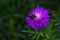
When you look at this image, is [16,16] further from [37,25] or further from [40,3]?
[37,25]

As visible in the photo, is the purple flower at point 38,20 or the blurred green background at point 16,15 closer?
the purple flower at point 38,20

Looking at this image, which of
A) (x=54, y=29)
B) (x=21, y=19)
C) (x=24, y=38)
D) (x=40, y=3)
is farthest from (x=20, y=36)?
(x=54, y=29)

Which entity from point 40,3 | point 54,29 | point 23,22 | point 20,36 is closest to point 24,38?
point 20,36

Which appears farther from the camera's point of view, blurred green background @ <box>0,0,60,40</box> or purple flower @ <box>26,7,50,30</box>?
blurred green background @ <box>0,0,60,40</box>

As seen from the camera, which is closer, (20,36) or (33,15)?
(33,15)

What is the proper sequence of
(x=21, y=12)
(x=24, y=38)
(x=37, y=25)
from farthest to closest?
(x=21, y=12)
(x=24, y=38)
(x=37, y=25)

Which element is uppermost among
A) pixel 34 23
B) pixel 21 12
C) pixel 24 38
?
pixel 21 12

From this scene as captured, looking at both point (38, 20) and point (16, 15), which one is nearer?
point (38, 20)

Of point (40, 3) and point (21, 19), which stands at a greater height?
point (40, 3)

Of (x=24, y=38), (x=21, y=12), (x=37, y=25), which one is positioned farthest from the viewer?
(x=21, y=12)

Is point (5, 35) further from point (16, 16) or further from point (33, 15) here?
point (33, 15)
